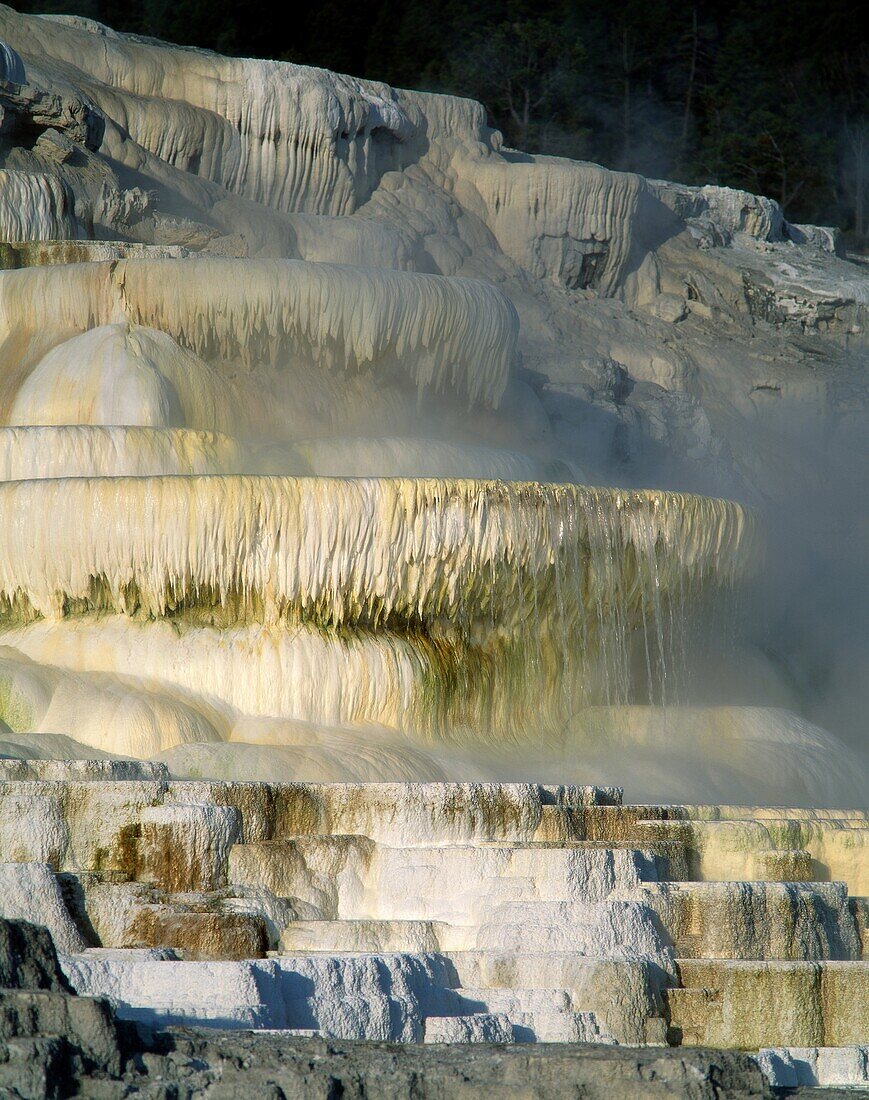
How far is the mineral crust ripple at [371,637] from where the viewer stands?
4.14 metres

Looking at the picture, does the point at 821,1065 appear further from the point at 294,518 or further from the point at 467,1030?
the point at 294,518

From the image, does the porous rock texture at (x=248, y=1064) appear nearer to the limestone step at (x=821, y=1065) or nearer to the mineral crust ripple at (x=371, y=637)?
the mineral crust ripple at (x=371, y=637)

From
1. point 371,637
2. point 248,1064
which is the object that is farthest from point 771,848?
point 371,637

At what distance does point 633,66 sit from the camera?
105ft

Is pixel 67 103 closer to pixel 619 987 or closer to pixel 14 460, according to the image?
pixel 14 460

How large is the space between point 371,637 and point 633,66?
2526 cm

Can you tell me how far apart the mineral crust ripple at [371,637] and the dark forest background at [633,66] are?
9531 millimetres

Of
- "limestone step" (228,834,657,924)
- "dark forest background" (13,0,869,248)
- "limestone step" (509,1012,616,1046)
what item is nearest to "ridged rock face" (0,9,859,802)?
"limestone step" (228,834,657,924)

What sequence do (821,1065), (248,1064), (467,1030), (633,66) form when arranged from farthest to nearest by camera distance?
1. (633,66)
2. (821,1065)
3. (467,1030)
4. (248,1064)

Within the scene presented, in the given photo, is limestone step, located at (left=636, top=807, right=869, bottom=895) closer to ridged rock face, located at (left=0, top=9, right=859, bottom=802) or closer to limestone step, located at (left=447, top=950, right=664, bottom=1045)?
limestone step, located at (left=447, top=950, right=664, bottom=1045)

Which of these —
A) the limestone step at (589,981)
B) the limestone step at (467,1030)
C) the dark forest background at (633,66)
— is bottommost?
the limestone step at (589,981)

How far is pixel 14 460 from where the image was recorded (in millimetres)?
9938

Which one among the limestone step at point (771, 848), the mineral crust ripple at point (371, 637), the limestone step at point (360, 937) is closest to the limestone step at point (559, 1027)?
the mineral crust ripple at point (371, 637)

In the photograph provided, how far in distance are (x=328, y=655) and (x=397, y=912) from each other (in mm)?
3762
